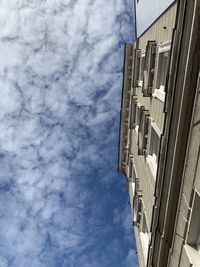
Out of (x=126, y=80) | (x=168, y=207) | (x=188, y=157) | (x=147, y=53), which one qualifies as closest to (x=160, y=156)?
(x=168, y=207)

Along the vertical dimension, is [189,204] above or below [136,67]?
below

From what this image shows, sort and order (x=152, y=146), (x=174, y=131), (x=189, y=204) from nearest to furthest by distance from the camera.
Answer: (x=189, y=204) < (x=174, y=131) < (x=152, y=146)

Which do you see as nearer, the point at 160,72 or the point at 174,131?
the point at 174,131

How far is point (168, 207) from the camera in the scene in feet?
36.1

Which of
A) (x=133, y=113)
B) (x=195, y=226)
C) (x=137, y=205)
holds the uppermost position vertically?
(x=195, y=226)

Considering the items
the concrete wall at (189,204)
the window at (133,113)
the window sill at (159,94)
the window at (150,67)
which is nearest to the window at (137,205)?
the window at (133,113)

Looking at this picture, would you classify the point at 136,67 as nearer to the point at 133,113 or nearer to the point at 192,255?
the point at 133,113

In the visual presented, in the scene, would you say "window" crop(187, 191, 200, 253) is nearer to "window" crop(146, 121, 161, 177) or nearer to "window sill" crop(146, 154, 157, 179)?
"window sill" crop(146, 154, 157, 179)

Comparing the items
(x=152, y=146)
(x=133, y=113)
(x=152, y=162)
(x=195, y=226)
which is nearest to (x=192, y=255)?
(x=195, y=226)

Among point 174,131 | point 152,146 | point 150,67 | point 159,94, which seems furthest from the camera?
point 152,146

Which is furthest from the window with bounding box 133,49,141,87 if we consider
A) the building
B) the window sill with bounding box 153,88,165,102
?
the window sill with bounding box 153,88,165,102

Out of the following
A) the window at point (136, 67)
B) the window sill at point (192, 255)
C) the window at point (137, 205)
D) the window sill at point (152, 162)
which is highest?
the window at point (136, 67)

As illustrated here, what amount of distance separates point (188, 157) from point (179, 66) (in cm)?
260

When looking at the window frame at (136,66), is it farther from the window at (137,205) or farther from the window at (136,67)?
the window at (137,205)
